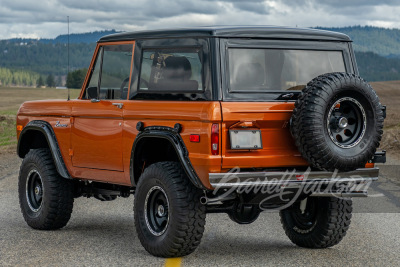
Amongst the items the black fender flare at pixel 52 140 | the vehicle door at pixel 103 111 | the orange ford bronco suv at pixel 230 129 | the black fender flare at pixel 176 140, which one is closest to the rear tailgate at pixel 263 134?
the orange ford bronco suv at pixel 230 129

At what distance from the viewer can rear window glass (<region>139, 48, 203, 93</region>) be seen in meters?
6.54

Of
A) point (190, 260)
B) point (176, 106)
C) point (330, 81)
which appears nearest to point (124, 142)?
point (176, 106)

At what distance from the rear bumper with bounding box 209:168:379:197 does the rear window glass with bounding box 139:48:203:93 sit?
872 mm

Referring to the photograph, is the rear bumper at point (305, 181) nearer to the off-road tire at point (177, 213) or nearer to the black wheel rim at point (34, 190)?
the off-road tire at point (177, 213)

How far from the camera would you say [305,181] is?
636cm

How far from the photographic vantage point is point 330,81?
241 inches

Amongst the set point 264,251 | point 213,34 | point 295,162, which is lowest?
point 264,251

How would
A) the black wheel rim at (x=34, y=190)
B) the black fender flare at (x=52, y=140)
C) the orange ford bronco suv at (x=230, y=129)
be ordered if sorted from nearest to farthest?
the orange ford bronco suv at (x=230, y=129)
the black fender flare at (x=52, y=140)
the black wheel rim at (x=34, y=190)

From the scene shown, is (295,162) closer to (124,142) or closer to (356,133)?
(356,133)

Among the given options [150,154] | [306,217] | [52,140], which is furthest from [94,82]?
[306,217]

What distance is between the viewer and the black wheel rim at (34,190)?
8594 mm

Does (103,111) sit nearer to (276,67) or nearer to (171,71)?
(171,71)

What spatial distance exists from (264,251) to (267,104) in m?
1.47

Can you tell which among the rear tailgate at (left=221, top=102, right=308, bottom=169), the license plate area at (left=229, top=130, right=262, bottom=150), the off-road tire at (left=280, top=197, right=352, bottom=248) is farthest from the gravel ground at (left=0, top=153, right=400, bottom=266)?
the license plate area at (left=229, top=130, right=262, bottom=150)
